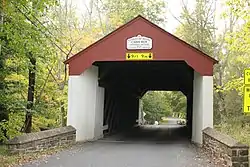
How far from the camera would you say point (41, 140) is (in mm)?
9891

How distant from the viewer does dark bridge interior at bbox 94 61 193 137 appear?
16.0 meters

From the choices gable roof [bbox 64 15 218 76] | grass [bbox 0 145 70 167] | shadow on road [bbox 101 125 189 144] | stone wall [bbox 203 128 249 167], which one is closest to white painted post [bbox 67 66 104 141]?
gable roof [bbox 64 15 218 76]

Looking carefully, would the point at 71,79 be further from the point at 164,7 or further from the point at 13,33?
the point at 164,7

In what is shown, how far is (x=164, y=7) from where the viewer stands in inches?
1345

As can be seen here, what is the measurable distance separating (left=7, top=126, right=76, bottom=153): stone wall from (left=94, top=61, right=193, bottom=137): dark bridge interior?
375cm

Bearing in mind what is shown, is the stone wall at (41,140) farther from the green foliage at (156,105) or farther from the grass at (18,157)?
the green foliage at (156,105)

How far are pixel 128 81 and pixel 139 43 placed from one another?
26.8 ft

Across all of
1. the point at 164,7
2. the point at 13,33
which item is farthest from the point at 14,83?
the point at 164,7

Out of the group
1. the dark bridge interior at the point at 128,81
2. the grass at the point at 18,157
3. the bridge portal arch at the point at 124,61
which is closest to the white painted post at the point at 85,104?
the bridge portal arch at the point at 124,61

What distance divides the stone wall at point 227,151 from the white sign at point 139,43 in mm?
4160

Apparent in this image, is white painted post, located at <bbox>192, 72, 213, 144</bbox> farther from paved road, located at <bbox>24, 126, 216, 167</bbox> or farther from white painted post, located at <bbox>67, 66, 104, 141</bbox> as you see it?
white painted post, located at <bbox>67, 66, 104, 141</bbox>

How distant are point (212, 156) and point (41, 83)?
9.29 meters

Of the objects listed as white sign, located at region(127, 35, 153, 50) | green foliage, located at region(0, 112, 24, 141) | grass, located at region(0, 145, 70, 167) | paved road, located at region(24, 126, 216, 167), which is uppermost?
white sign, located at region(127, 35, 153, 50)

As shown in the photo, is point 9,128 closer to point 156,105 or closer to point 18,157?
point 18,157
